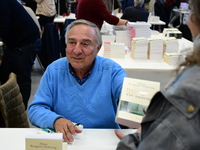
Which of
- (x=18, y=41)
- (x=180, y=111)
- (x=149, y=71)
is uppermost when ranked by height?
(x=180, y=111)

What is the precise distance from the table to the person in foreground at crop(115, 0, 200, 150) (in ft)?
2.29

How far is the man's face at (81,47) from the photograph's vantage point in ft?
5.88

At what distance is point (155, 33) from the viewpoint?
439cm

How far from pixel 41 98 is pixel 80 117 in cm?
28

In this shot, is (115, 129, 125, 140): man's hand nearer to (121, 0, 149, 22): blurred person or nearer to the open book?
the open book

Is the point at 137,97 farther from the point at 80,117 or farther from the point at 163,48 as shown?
the point at 163,48

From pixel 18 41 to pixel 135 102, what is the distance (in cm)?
218

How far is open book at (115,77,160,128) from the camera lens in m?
1.35

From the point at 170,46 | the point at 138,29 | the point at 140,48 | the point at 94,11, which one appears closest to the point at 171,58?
the point at 170,46

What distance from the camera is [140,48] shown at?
3.02 m

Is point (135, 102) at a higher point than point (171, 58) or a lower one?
higher

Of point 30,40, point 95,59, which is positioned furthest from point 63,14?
point 95,59

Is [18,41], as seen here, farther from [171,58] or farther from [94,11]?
[171,58]

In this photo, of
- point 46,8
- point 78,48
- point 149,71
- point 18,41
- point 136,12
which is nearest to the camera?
point 78,48
